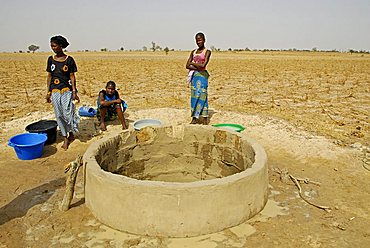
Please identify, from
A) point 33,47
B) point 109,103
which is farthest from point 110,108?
point 33,47

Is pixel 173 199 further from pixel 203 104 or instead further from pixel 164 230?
pixel 203 104

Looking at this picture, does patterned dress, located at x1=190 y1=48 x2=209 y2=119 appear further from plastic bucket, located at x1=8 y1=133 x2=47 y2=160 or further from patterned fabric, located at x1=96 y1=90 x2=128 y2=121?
plastic bucket, located at x1=8 y1=133 x2=47 y2=160

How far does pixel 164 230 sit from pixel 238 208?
2.34 feet

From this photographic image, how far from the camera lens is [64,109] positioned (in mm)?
5176

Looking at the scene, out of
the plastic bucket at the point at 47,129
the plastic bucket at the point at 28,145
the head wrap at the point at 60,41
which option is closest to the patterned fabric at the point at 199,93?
the head wrap at the point at 60,41

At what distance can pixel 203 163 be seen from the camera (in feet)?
15.7

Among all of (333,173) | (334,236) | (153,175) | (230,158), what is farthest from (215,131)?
(334,236)

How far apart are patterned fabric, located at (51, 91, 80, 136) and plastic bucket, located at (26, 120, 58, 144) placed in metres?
0.28

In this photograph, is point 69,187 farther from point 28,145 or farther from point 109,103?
point 109,103

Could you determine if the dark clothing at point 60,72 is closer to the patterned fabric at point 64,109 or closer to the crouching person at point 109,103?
the patterned fabric at point 64,109

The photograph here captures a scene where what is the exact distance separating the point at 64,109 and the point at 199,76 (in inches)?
91.7

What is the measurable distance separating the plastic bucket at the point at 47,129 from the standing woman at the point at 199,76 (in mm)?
2436

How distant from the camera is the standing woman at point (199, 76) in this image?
19.2 ft

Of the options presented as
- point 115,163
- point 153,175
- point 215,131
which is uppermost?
point 215,131
